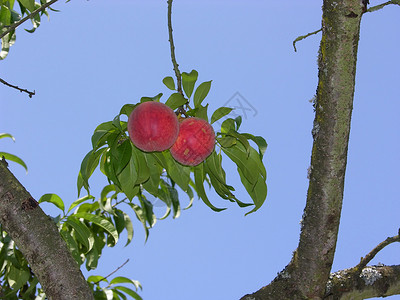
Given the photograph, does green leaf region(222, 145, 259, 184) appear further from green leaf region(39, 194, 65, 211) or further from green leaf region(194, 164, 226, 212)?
green leaf region(39, 194, 65, 211)

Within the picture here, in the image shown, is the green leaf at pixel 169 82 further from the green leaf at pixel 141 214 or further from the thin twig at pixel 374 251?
the green leaf at pixel 141 214

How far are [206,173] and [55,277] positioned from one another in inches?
19.8

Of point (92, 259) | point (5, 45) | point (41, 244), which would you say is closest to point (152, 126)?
point (41, 244)

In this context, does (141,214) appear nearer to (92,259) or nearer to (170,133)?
(92,259)

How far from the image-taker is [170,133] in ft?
3.99

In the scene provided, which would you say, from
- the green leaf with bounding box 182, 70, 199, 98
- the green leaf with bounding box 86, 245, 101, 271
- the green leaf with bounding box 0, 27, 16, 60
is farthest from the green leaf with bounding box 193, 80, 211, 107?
the green leaf with bounding box 0, 27, 16, 60

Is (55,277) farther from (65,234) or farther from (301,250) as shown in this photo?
(301,250)

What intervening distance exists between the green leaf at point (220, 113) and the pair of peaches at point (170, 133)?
6 cm

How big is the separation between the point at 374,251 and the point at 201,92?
766 millimetres

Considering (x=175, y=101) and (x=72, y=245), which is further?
(x=72, y=245)

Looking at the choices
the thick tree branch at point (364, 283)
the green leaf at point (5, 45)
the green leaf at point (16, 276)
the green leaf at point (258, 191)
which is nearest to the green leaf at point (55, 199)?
the green leaf at point (16, 276)

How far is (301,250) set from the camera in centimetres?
143

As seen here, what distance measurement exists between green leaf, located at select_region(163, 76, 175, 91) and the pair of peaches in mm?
75

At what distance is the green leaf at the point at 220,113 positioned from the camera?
1.30 m
